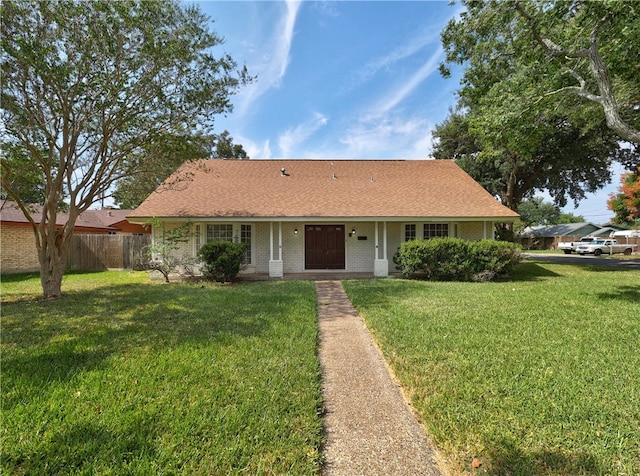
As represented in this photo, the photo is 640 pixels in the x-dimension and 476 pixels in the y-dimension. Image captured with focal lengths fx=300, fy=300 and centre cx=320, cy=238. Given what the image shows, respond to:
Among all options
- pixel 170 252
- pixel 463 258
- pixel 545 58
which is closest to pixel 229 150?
pixel 170 252

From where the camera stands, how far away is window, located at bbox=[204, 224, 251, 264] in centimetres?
1263

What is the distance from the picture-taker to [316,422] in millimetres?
2662

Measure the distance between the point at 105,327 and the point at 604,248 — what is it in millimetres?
36704

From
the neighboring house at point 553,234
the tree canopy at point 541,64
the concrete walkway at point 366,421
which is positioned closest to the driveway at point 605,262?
the tree canopy at point 541,64

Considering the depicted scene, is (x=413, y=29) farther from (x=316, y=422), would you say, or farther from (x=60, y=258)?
(x=60, y=258)

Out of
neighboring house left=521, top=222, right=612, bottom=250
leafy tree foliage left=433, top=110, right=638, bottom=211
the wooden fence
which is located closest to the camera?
the wooden fence

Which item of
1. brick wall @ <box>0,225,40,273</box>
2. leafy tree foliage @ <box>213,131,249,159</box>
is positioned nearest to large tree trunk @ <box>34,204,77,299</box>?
brick wall @ <box>0,225,40,273</box>

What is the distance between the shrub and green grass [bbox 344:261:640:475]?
17.6 feet

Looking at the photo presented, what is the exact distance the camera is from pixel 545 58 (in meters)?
7.97

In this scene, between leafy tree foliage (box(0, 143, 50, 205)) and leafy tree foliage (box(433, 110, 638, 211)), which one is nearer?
leafy tree foliage (box(0, 143, 50, 205))

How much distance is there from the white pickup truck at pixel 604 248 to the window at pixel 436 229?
23708 millimetres

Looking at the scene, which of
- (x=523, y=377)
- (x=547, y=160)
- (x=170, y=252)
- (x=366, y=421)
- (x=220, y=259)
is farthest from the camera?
(x=547, y=160)

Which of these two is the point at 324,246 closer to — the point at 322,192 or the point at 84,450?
the point at 322,192

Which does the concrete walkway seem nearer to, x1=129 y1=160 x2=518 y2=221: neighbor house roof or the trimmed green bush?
the trimmed green bush
